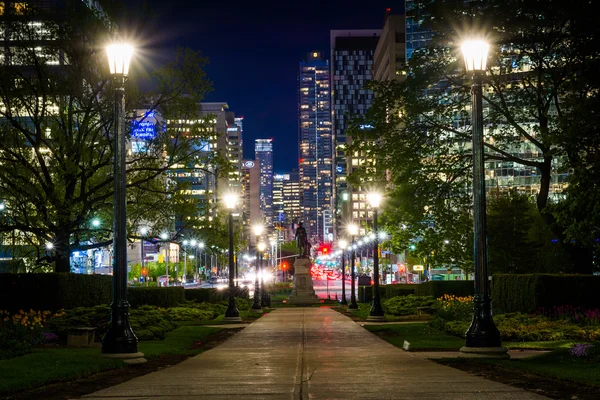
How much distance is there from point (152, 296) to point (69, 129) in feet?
43.0

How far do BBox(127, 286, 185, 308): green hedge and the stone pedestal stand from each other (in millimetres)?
27557

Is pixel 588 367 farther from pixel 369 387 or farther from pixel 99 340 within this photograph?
pixel 99 340

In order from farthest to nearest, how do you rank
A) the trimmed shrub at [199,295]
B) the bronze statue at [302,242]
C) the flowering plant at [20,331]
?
the bronze statue at [302,242] < the trimmed shrub at [199,295] < the flowering plant at [20,331]

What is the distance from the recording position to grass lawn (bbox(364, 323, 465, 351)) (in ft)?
78.4

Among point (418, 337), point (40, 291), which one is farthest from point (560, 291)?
point (40, 291)

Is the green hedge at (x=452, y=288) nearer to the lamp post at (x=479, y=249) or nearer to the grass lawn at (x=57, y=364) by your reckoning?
the grass lawn at (x=57, y=364)

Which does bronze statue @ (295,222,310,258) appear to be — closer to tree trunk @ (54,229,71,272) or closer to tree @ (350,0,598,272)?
tree @ (350,0,598,272)

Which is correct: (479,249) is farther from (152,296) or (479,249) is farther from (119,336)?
(152,296)

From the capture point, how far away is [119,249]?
66.5 feet

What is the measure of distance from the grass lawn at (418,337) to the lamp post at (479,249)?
3279 millimetres

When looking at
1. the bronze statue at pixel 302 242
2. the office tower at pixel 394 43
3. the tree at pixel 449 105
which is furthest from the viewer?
the office tower at pixel 394 43

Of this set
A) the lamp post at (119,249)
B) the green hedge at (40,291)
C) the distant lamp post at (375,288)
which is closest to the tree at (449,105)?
the distant lamp post at (375,288)

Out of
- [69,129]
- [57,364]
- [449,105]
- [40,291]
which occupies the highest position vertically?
[449,105]

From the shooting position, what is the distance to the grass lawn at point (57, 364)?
15279mm
